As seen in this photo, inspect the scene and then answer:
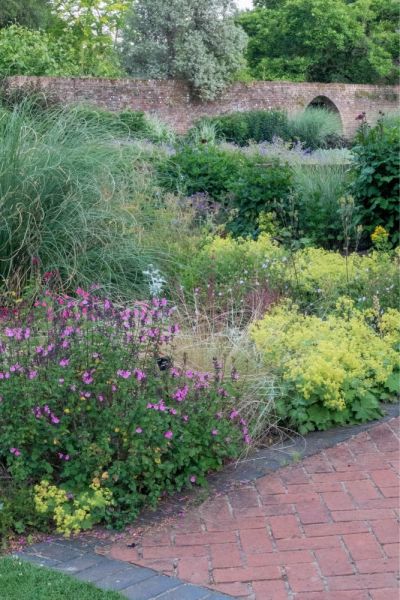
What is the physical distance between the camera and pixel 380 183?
7660 millimetres

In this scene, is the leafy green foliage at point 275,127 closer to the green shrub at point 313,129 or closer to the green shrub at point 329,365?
the green shrub at point 313,129

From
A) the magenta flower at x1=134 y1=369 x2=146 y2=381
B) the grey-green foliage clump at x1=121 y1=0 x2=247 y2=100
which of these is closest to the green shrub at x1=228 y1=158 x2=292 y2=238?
the magenta flower at x1=134 y1=369 x2=146 y2=381

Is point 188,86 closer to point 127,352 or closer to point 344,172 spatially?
point 344,172

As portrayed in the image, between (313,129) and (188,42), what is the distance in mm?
4986

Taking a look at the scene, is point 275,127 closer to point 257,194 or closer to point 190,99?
point 190,99

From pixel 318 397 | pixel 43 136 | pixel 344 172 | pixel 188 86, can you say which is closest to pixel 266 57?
pixel 188 86

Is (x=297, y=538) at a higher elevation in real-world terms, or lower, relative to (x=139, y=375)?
lower

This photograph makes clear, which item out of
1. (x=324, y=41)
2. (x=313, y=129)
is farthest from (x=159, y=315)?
(x=324, y=41)

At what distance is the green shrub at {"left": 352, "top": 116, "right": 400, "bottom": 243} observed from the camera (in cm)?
764

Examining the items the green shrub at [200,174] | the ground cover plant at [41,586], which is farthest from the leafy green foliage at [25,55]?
the ground cover plant at [41,586]

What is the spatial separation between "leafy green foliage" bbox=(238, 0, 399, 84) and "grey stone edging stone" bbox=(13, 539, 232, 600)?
2799 cm

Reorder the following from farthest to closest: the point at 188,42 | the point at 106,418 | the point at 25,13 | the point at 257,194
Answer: the point at 25,13 → the point at 188,42 → the point at 257,194 → the point at 106,418

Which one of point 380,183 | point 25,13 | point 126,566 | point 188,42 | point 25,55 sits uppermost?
point 25,13

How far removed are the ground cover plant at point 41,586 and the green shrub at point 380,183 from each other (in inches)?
214
